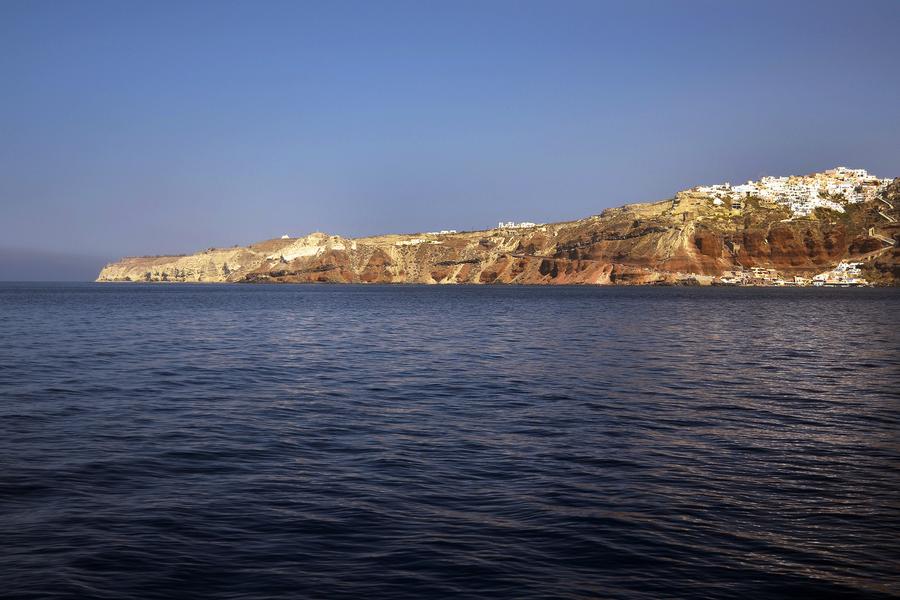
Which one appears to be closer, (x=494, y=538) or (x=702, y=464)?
(x=494, y=538)

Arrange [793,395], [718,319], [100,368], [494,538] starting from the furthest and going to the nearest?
[718,319] < [100,368] < [793,395] < [494,538]

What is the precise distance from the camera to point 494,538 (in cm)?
1162

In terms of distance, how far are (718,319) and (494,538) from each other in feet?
225

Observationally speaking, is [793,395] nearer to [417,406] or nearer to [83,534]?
[417,406]

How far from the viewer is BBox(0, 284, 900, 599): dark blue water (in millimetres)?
10312

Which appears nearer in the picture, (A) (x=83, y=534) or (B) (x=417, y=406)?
(A) (x=83, y=534)

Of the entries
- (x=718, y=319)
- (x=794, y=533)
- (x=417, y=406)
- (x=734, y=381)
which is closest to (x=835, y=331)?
(x=718, y=319)

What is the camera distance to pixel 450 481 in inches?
591

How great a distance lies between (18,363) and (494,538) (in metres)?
33.9

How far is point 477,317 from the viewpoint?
82.6 m

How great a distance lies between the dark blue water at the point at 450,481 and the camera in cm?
1031

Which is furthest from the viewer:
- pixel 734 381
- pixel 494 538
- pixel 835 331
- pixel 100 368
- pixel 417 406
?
pixel 835 331

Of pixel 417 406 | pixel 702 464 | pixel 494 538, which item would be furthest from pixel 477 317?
pixel 494 538

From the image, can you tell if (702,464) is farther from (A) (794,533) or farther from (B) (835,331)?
(B) (835,331)
